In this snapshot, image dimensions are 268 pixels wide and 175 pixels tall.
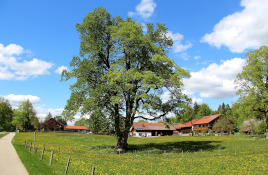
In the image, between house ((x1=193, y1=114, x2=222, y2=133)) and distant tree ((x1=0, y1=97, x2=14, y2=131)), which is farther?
distant tree ((x1=0, y1=97, x2=14, y2=131))

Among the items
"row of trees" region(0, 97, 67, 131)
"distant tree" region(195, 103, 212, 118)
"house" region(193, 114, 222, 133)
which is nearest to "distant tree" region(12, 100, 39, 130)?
"row of trees" region(0, 97, 67, 131)

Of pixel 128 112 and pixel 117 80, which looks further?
pixel 128 112

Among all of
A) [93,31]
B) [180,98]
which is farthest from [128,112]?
[93,31]

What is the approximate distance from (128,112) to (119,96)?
3352 mm

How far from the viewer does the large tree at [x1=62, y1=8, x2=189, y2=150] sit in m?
28.1

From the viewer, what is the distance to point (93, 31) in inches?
1283

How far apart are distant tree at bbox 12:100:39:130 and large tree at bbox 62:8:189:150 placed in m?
87.7

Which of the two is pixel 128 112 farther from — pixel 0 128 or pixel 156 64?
pixel 0 128

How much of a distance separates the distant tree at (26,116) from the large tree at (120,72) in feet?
288

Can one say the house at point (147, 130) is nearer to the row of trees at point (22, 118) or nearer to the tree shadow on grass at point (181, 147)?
the row of trees at point (22, 118)

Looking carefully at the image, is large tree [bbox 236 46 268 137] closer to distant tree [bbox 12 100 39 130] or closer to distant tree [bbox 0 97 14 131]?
distant tree [bbox 12 100 39 130]

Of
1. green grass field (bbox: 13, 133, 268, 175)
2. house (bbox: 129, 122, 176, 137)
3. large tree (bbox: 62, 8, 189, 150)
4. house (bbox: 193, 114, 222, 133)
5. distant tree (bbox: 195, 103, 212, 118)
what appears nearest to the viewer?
green grass field (bbox: 13, 133, 268, 175)

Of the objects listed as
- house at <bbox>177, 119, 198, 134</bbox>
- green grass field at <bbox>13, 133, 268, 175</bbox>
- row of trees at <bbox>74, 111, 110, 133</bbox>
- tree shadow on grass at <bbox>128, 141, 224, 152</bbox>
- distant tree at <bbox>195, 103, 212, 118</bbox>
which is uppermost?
distant tree at <bbox>195, 103, 212, 118</bbox>

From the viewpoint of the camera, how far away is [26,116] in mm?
106750
